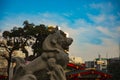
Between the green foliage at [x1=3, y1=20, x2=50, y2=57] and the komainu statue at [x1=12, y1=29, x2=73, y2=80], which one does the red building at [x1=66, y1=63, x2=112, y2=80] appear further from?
the komainu statue at [x1=12, y1=29, x2=73, y2=80]

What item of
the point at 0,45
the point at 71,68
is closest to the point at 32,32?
the point at 0,45

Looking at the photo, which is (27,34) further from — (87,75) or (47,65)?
(47,65)

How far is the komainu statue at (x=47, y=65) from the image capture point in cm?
853

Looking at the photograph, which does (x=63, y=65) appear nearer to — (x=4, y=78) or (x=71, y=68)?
(x=71, y=68)

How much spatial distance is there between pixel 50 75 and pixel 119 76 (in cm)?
3426

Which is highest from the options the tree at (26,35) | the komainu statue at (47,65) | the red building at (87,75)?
the tree at (26,35)

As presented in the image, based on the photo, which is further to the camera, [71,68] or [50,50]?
[71,68]

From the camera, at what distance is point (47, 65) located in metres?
8.62

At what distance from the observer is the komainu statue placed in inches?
336

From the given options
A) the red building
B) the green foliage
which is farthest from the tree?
A: the red building

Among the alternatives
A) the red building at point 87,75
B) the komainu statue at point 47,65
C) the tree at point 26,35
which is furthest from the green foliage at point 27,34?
the komainu statue at point 47,65

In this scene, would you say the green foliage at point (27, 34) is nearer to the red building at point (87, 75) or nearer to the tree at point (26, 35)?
the tree at point (26, 35)

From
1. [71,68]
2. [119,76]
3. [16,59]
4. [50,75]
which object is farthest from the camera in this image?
[119,76]

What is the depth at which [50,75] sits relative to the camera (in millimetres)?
8609
